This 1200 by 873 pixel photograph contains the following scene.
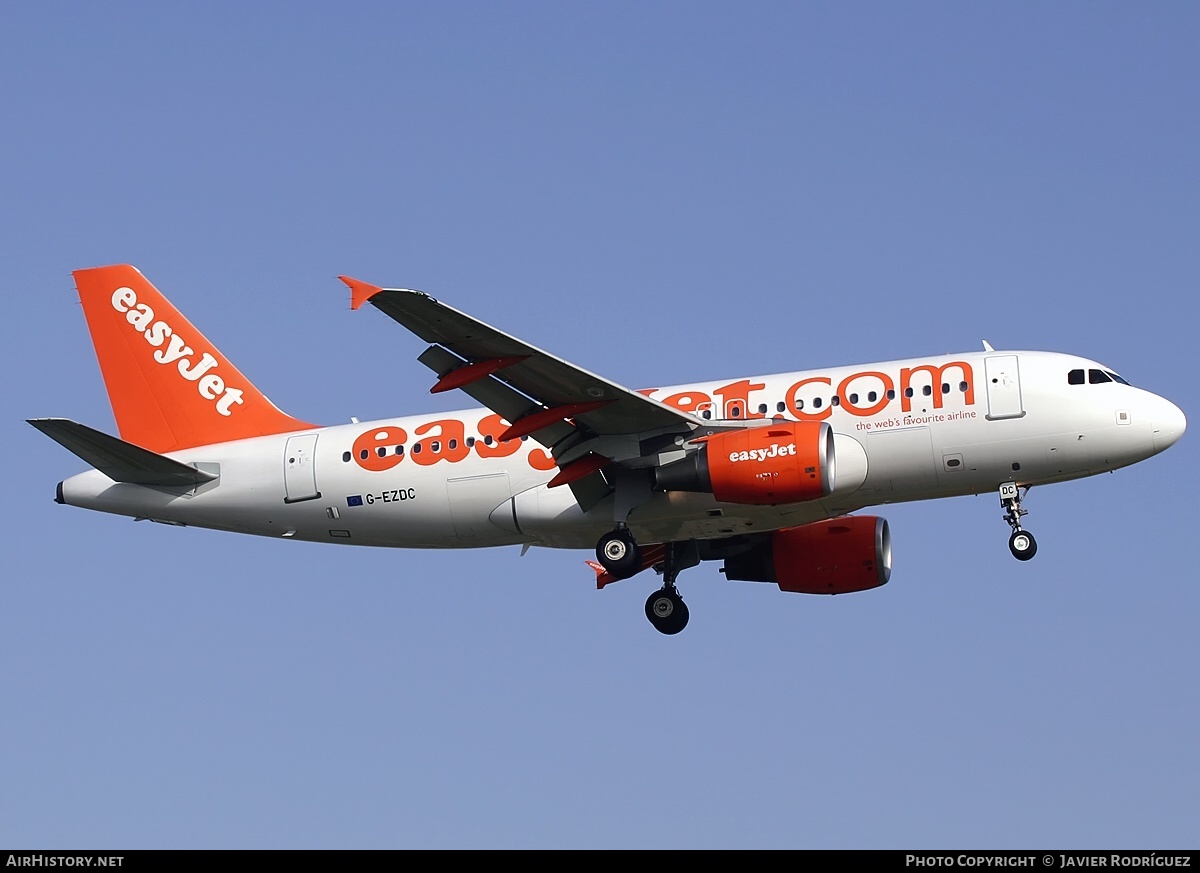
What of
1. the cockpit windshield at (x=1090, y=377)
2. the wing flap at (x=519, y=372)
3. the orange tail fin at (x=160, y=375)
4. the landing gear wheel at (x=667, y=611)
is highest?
the orange tail fin at (x=160, y=375)

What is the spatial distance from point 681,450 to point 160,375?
13.8m

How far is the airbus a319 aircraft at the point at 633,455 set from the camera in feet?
112

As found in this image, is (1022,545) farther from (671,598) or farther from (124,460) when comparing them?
(124,460)

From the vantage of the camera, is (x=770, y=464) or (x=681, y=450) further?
(x=681, y=450)

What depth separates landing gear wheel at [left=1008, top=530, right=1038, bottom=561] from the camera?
35406 mm

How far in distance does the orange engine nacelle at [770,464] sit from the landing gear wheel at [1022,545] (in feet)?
14.5

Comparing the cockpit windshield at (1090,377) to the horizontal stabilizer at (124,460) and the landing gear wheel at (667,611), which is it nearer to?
the landing gear wheel at (667,611)

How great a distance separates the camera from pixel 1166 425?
3491cm

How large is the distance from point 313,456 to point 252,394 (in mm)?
3308

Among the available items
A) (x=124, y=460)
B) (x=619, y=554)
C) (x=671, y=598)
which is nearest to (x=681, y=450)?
(x=619, y=554)

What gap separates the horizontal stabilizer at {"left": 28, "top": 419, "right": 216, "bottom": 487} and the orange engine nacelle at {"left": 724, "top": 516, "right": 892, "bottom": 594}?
13434mm

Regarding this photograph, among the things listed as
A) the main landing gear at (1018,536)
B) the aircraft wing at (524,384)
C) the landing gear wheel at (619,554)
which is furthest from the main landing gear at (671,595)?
the main landing gear at (1018,536)
